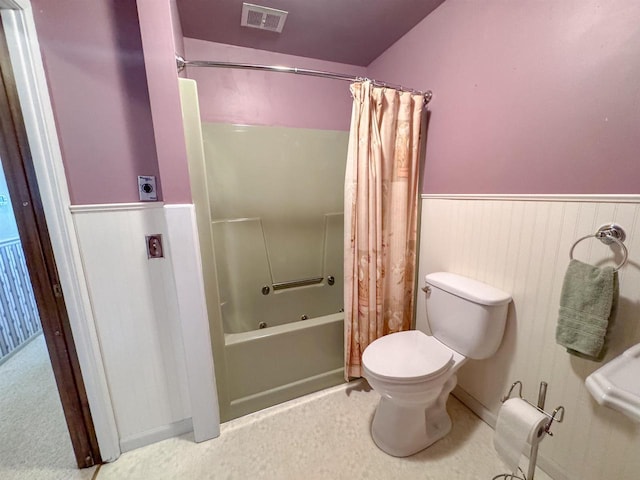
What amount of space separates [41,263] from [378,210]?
4.84 feet

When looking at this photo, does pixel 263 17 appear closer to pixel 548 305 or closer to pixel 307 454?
pixel 548 305

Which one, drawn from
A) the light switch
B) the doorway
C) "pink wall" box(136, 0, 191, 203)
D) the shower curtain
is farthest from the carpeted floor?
the shower curtain

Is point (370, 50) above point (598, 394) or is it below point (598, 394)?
above

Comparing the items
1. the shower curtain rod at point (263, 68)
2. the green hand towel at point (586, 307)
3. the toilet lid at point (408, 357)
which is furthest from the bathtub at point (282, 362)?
the shower curtain rod at point (263, 68)

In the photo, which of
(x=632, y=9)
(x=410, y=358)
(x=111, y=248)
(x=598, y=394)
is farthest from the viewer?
(x=410, y=358)

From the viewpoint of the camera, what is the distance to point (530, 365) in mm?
1110

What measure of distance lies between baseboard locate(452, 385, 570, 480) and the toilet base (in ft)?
0.87

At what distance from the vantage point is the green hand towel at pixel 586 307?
803 millimetres

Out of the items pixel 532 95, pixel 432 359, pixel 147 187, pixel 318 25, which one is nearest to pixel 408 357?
pixel 432 359

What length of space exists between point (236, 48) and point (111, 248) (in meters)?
1.56

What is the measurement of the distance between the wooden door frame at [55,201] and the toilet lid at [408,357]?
1.18m

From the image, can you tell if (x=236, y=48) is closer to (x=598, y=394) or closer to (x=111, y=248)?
(x=111, y=248)

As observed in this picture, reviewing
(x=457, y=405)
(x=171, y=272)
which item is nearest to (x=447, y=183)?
(x=457, y=405)

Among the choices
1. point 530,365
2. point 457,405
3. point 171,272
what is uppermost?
point 171,272
